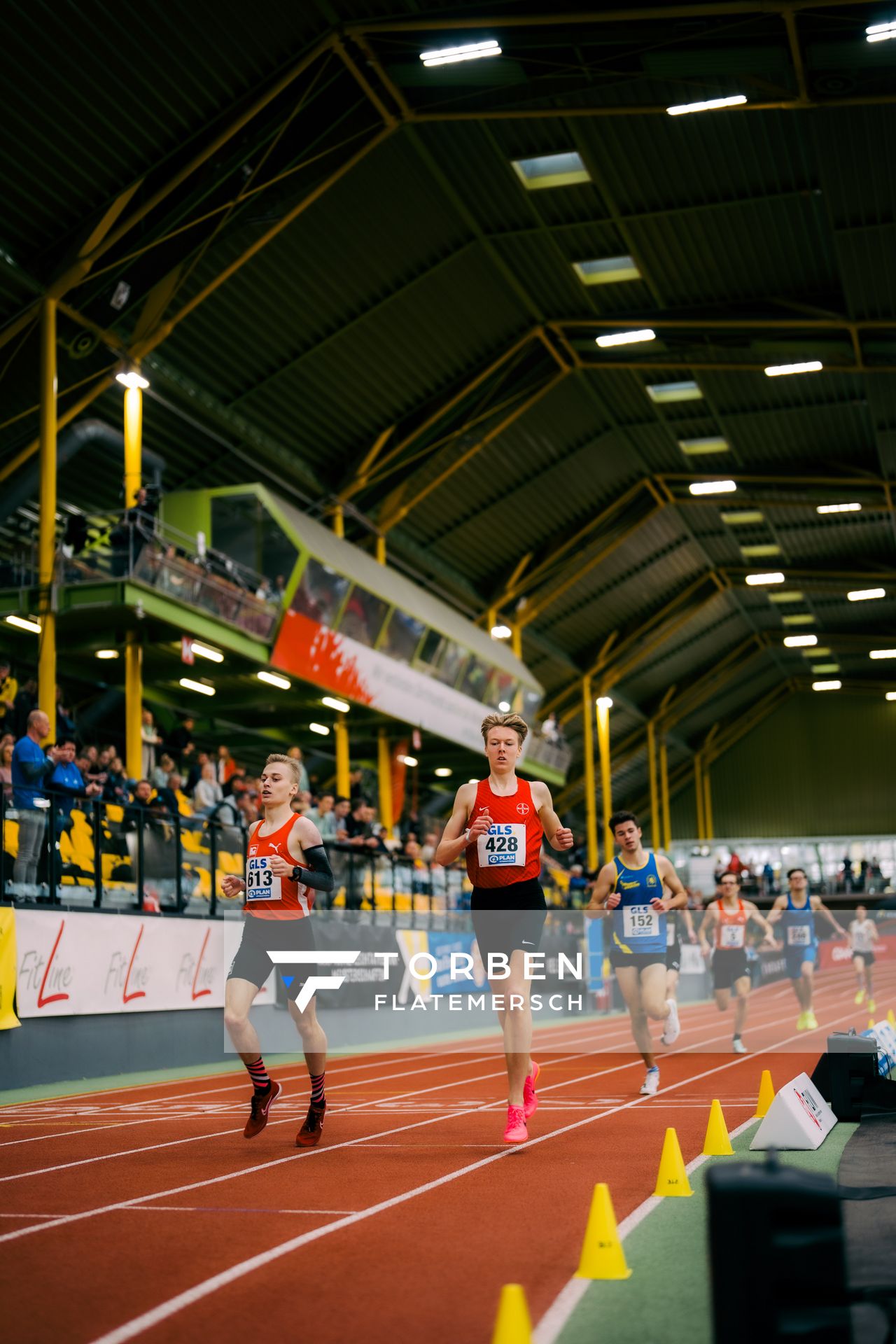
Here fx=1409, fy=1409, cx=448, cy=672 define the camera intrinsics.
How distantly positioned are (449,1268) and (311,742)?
32.1 metres

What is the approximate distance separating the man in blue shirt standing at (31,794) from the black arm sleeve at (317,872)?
659 cm

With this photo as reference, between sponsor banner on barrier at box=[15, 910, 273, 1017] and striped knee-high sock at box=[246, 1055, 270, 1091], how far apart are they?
5.70 meters

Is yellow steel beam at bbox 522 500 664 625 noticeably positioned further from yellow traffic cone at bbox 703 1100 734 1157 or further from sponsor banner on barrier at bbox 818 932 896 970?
yellow traffic cone at bbox 703 1100 734 1157

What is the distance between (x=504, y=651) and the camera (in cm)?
4081

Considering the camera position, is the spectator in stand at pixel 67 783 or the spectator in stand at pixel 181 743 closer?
the spectator in stand at pixel 67 783

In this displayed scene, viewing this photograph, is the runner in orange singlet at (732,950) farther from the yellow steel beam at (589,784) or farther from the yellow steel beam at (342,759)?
the yellow steel beam at (589,784)

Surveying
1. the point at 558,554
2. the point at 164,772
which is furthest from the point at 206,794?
the point at 558,554

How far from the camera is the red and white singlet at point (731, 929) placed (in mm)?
16953

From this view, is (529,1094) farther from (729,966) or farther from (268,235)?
(268,235)

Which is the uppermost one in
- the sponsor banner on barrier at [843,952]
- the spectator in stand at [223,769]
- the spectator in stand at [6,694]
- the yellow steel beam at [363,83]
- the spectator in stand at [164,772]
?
the yellow steel beam at [363,83]

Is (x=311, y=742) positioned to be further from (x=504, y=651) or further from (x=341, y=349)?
(x=341, y=349)

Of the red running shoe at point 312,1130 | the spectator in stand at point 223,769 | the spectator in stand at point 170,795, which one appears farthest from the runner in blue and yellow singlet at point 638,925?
the spectator in stand at point 223,769

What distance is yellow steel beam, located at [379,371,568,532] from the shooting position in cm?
3322

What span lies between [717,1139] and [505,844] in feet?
6.40
